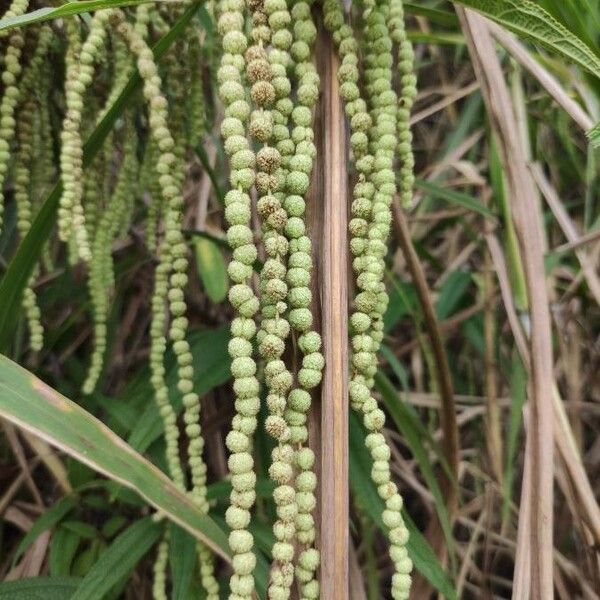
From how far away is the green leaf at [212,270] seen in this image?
74 cm

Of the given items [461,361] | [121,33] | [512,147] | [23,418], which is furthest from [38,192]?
[461,361]

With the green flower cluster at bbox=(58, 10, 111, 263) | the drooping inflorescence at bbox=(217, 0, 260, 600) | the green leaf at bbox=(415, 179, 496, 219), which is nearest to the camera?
the drooping inflorescence at bbox=(217, 0, 260, 600)

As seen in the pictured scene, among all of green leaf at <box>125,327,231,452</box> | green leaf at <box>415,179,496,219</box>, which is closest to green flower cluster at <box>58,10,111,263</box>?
green leaf at <box>125,327,231,452</box>

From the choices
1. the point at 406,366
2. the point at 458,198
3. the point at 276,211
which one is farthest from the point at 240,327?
the point at 406,366

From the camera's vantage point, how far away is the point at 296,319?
0.39 metres

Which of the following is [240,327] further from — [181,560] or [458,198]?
[458,198]

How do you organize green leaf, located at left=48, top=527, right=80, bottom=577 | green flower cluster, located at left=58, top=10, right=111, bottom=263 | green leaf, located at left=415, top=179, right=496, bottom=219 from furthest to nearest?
green leaf, located at left=415, top=179, right=496, bottom=219, green leaf, located at left=48, top=527, right=80, bottom=577, green flower cluster, located at left=58, top=10, right=111, bottom=263

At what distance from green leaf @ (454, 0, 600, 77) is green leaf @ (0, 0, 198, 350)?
24 centimetres

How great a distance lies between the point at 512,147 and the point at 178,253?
14.0 inches

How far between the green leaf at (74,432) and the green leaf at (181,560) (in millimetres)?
162

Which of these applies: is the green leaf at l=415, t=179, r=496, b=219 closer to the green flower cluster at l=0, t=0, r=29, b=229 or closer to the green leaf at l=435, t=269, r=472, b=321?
the green leaf at l=435, t=269, r=472, b=321

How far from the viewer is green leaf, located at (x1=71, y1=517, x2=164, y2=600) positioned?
586 millimetres

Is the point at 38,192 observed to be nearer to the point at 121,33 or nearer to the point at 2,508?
the point at 121,33

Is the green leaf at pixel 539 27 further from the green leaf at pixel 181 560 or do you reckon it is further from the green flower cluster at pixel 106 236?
the green leaf at pixel 181 560
